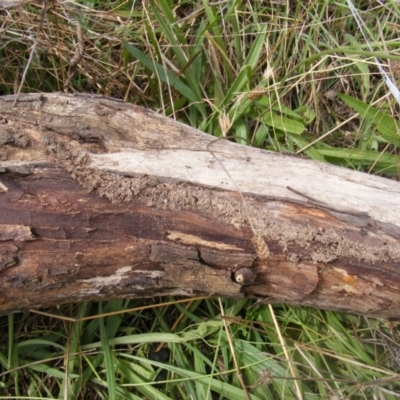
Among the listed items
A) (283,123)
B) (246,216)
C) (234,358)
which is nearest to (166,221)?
(246,216)

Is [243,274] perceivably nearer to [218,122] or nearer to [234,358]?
[234,358]

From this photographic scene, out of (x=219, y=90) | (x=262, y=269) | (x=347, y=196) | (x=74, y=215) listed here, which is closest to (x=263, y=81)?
(x=219, y=90)

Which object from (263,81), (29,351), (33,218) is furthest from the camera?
(263,81)

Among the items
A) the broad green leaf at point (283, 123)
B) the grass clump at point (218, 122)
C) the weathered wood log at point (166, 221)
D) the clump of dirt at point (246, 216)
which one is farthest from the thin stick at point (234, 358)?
the broad green leaf at point (283, 123)

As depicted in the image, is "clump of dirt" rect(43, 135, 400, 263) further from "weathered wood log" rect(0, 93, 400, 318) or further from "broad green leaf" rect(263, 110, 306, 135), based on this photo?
"broad green leaf" rect(263, 110, 306, 135)

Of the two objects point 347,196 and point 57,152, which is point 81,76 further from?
point 347,196
